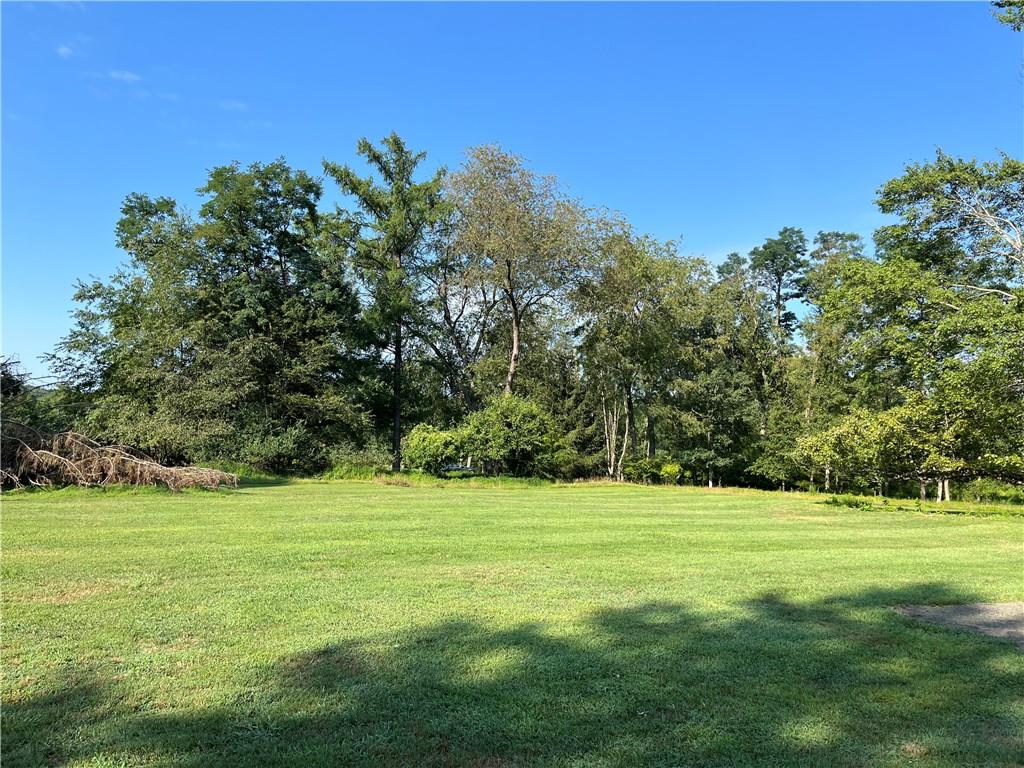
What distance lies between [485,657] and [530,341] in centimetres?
3551

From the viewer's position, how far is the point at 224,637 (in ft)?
14.6

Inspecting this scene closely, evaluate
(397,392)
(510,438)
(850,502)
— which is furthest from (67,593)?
(397,392)

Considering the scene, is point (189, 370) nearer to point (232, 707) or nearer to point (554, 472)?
point (554, 472)

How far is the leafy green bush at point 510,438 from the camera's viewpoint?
92.6 ft

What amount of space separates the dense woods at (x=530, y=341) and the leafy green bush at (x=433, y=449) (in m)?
0.12

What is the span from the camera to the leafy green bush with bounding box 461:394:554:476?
2822 cm

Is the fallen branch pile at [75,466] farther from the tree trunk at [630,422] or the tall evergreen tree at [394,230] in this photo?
the tree trunk at [630,422]

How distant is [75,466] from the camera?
596 inches

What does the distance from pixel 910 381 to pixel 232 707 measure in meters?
28.2

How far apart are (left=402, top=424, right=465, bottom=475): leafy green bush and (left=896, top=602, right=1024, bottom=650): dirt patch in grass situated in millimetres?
22874

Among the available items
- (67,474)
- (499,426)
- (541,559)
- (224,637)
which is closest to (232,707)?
(224,637)

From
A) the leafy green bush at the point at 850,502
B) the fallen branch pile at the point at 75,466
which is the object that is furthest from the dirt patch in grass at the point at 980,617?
the fallen branch pile at the point at 75,466

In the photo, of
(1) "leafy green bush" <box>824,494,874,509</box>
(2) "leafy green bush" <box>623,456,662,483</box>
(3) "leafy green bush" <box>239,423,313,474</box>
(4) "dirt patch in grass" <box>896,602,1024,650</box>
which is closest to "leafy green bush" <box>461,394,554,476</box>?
(3) "leafy green bush" <box>239,423,313,474</box>

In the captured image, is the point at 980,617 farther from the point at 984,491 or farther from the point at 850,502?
the point at 984,491
